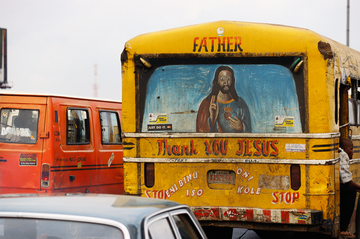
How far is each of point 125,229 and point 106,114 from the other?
23.2 feet

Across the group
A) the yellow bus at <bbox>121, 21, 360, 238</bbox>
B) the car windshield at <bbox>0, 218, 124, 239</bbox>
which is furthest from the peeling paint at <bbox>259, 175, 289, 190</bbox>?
the car windshield at <bbox>0, 218, 124, 239</bbox>

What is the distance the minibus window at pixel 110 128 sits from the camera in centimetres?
955

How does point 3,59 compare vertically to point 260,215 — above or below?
above

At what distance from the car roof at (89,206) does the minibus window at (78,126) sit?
16.6ft

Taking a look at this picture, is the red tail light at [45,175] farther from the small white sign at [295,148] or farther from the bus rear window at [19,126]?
the small white sign at [295,148]

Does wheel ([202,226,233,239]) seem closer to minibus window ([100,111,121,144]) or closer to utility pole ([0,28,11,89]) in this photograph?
minibus window ([100,111,121,144])

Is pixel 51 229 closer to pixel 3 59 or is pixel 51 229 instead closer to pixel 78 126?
pixel 78 126

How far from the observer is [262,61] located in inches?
240

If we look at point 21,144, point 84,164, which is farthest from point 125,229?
point 84,164

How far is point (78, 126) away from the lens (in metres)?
8.81

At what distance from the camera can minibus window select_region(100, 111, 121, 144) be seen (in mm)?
9555

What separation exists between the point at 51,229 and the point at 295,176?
3686mm

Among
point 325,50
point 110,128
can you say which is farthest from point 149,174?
point 110,128

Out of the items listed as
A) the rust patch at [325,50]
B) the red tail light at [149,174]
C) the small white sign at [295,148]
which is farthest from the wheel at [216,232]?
the rust patch at [325,50]
